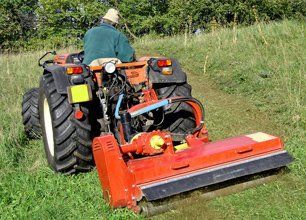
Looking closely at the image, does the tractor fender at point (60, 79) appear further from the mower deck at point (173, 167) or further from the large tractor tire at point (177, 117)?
the large tractor tire at point (177, 117)

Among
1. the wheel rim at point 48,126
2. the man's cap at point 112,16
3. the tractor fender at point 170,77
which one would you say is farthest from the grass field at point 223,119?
the man's cap at point 112,16

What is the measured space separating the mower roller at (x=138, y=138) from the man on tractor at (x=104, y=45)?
0.34 ft

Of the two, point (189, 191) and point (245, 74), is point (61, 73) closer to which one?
point (189, 191)

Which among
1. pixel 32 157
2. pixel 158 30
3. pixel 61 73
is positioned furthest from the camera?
pixel 158 30

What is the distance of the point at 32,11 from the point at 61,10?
13.7 feet

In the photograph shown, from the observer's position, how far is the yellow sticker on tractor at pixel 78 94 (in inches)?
171

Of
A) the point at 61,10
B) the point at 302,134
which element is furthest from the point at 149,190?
the point at 61,10

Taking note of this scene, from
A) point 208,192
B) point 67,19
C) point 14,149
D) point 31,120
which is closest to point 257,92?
point 31,120

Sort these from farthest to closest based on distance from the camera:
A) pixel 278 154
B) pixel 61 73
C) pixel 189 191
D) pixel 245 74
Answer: pixel 245 74 < pixel 61 73 < pixel 278 154 < pixel 189 191

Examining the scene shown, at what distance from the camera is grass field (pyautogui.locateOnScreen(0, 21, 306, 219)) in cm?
386

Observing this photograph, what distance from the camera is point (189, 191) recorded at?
3.87 m

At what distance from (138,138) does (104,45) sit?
Answer: 1.58m

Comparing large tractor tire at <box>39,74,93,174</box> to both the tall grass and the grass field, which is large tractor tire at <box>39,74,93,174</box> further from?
the tall grass

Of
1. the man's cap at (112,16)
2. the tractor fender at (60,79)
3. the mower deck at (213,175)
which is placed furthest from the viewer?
the man's cap at (112,16)
